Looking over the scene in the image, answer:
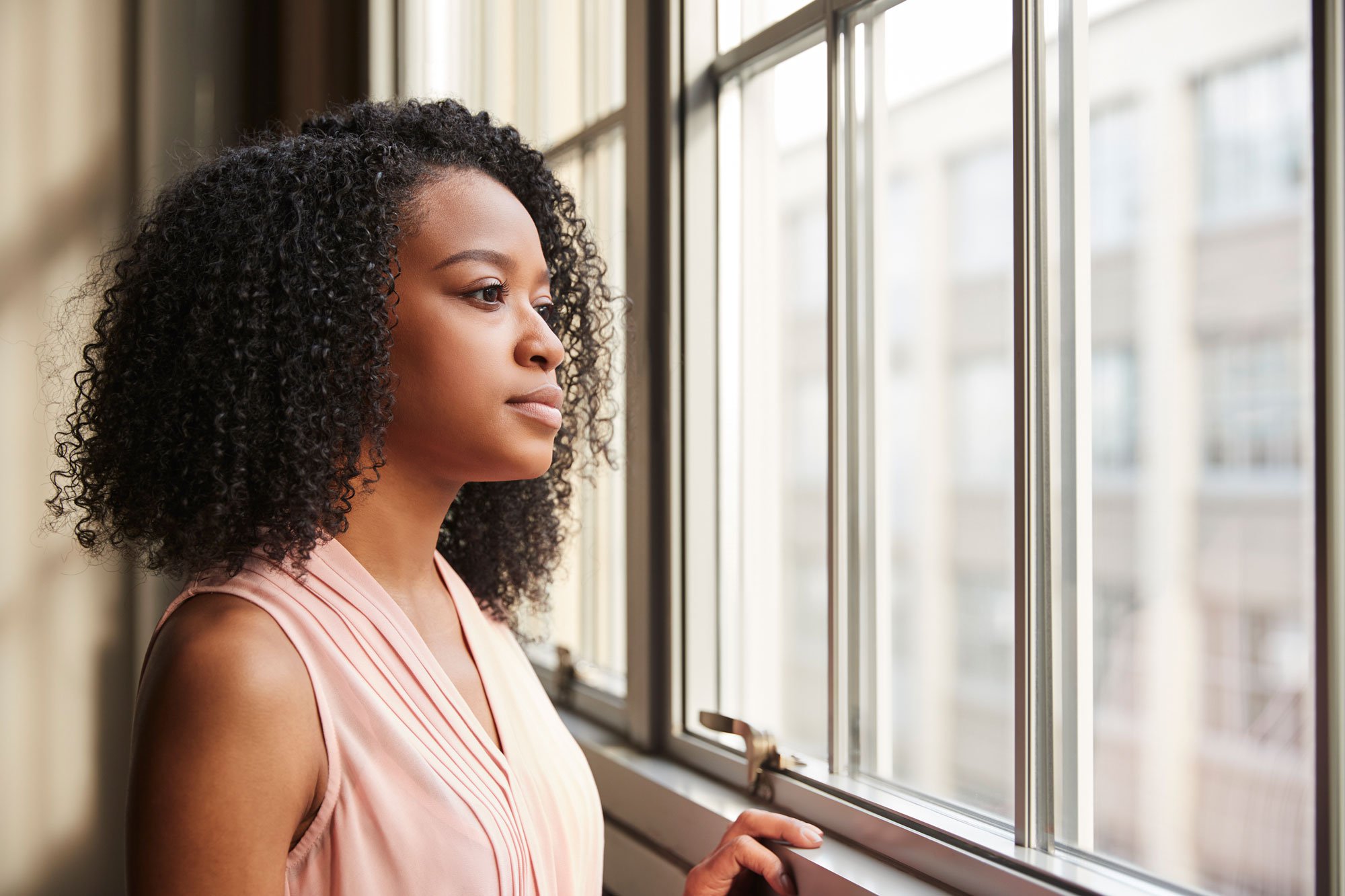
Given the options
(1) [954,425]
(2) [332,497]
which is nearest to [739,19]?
(2) [332,497]

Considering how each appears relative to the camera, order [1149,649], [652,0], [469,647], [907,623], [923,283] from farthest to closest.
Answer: [907,623] → [923,283] → [1149,649] → [652,0] → [469,647]

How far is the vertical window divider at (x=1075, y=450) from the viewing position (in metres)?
0.87

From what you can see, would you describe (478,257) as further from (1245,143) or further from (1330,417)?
(1245,143)

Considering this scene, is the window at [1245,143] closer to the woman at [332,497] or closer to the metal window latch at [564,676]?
the metal window latch at [564,676]

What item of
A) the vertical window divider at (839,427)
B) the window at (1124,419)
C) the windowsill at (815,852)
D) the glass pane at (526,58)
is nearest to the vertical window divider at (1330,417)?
the windowsill at (815,852)

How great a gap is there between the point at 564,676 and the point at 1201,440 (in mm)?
16053

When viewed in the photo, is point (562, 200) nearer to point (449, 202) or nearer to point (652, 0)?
point (449, 202)

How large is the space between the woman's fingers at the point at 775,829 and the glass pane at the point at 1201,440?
13888 mm

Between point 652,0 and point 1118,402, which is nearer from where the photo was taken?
point 652,0

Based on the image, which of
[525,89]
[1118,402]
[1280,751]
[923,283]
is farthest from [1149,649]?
[525,89]

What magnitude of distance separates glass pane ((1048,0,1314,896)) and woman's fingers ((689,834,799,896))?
1389cm

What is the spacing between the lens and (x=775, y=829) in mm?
933

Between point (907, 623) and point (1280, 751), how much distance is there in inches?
288

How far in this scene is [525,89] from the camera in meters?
1.78
